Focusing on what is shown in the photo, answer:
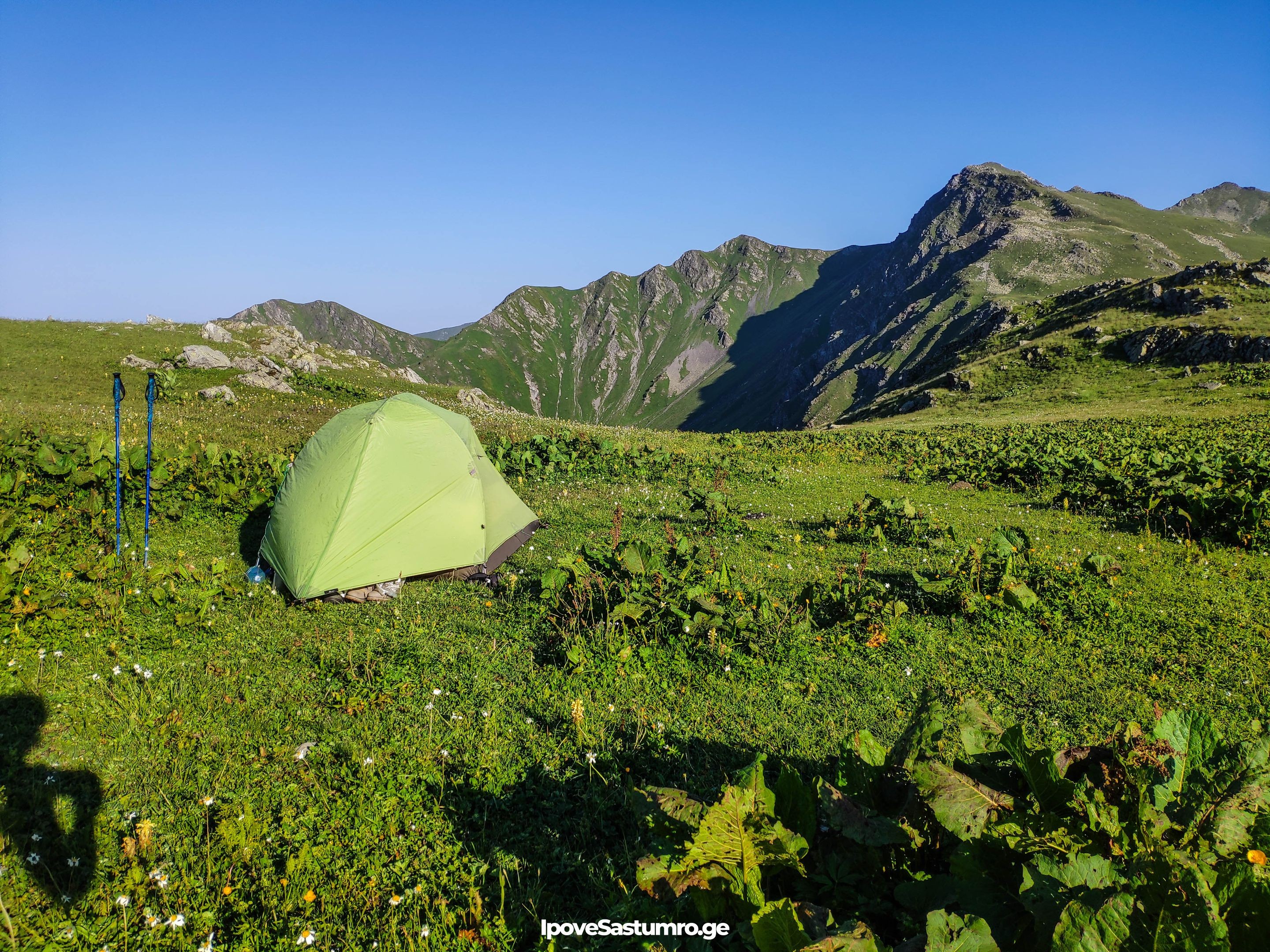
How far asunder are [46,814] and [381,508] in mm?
6192

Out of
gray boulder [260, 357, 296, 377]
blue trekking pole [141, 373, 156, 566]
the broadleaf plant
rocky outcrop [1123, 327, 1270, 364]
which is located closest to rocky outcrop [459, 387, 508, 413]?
gray boulder [260, 357, 296, 377]

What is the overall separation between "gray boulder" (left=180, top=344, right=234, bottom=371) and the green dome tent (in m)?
29.8

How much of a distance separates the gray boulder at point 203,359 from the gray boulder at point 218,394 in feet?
19.2

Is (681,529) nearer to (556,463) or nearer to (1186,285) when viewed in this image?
(556,463)

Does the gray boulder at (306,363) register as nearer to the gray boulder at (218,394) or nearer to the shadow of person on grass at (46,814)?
the gray boulder at (218,394)

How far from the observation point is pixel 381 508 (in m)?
11.3

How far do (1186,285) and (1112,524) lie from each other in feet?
257

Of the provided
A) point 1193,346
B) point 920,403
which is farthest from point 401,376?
point 1193,346

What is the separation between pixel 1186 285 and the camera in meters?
70.3

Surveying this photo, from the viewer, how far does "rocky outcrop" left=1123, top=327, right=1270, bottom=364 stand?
51531 mm

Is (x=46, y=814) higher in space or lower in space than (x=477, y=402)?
lower

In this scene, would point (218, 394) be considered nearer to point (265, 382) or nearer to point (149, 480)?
point (265, 382)

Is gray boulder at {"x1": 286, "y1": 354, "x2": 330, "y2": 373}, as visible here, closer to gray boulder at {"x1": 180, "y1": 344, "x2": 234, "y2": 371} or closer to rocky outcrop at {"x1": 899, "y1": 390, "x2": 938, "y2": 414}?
gray boulder at {"x1": 180, "y1": 344, "x2": 234, "y2": 371}

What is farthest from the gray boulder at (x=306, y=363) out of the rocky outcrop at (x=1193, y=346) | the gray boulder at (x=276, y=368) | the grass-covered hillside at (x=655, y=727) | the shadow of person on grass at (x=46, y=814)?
the rocky outcrop at (x=1193, y=346)
